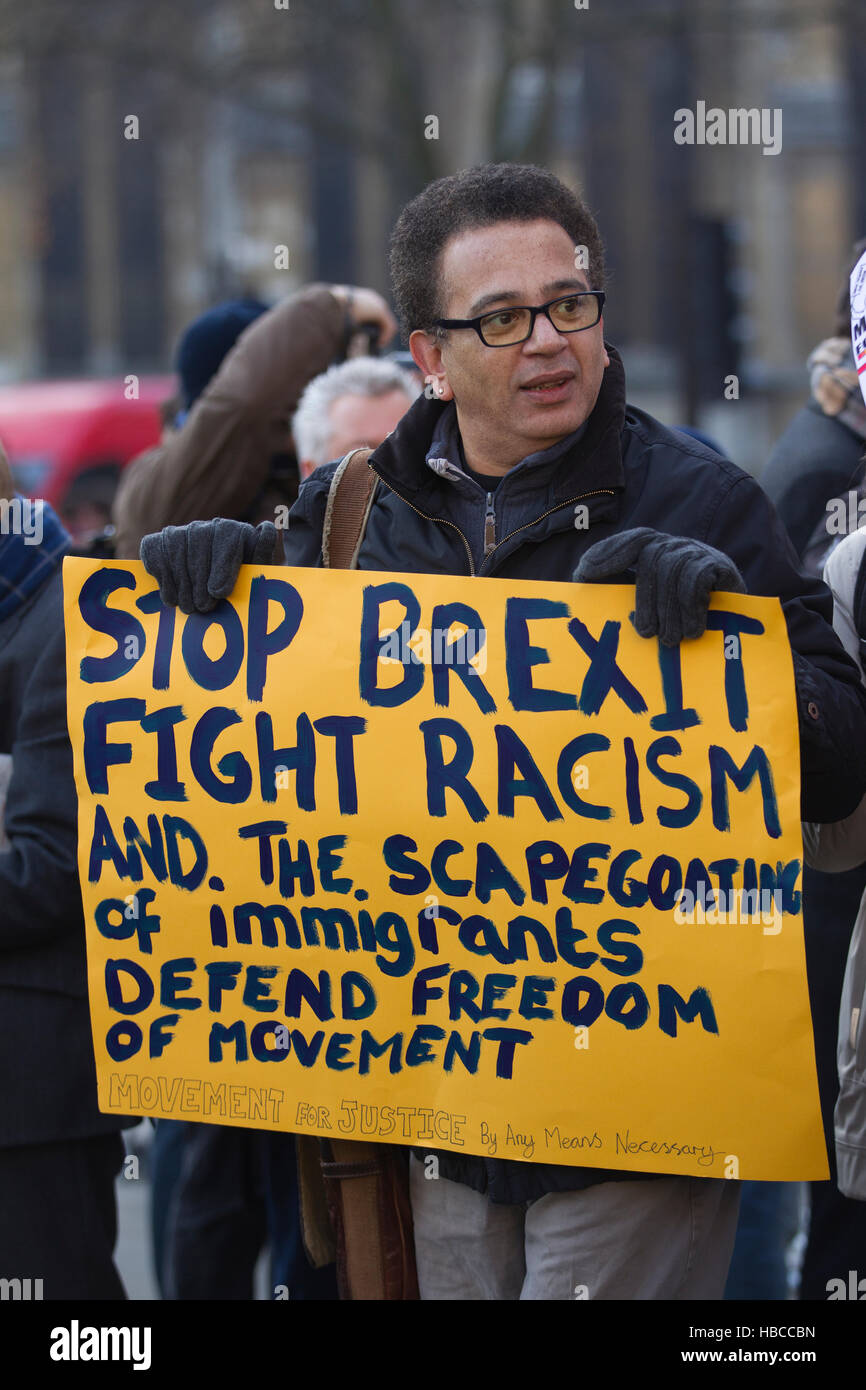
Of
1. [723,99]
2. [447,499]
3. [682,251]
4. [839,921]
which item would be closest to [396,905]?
[447,499]

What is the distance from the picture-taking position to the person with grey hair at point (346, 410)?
12.7 ft

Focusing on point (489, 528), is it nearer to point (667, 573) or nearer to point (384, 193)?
point (667, 573)

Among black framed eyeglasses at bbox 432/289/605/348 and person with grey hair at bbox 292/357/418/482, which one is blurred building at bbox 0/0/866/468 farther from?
black framed eyeglasses at bbox 432/289/605/348

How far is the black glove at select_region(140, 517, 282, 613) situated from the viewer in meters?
2.62

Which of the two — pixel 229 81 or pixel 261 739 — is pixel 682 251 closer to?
pixel 261 739

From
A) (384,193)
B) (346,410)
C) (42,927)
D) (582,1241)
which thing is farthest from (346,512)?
(384,193)

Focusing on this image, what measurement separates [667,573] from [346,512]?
0.58 meters

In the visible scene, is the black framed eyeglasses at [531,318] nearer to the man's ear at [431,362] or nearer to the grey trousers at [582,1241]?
the man's ear at [431,362]

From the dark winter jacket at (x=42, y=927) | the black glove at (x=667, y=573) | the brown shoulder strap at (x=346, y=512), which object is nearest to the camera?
the black glove at (x=667, y=573)

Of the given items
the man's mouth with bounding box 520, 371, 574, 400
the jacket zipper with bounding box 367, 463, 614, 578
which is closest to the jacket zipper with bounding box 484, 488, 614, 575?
the jacket zipper with bounding box 367, 463, 614, 578

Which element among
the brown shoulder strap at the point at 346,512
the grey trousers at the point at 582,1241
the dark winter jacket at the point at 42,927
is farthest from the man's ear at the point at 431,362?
the grey trousers at the point at 582,1241

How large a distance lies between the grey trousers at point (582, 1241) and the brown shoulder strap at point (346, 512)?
0.89 metres

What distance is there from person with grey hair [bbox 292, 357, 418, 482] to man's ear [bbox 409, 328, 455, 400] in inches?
43.7

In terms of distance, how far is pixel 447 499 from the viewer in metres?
2.64
